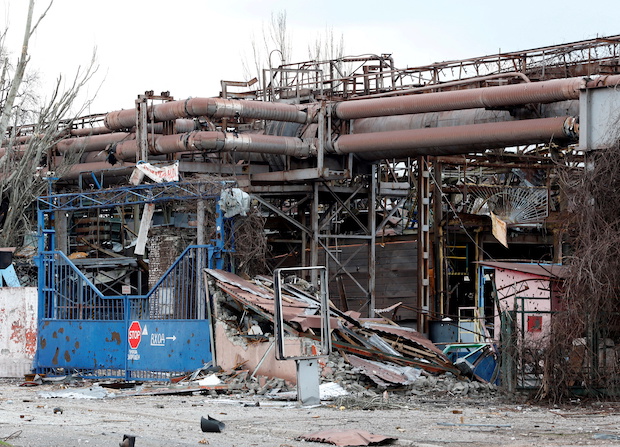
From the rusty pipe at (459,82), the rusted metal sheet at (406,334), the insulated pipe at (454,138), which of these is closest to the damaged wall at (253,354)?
the rusted metal sheet at (406,334)

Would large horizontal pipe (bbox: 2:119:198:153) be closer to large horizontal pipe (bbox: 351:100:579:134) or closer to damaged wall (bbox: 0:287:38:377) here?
large horizontal pipe (bbox: 351:100:579:134)

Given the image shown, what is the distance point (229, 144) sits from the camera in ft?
67.6

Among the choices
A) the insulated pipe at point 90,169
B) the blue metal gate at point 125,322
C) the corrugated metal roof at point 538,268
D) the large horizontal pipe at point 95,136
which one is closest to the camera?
the corrugated metal roof at point 538,268

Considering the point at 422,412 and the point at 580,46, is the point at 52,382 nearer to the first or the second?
the point at 422,412

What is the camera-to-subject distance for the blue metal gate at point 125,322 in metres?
17.3

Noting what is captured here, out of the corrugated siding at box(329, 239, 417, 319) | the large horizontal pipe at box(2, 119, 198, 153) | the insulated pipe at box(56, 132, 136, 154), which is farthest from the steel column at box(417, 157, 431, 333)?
the insulated pipe at box(56, 132, 136, 154)

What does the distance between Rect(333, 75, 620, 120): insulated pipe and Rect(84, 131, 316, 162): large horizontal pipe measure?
1184 millimetres

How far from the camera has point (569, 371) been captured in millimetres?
13516

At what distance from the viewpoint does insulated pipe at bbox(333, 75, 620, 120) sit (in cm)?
1706

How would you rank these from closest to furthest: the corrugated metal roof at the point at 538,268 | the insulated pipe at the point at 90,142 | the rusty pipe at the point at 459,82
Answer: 1. the corrugated metal roof at the point at 538,268
2. the rusty pipe at the point at 459,82
3. the insulated pipe at the point at 90,142

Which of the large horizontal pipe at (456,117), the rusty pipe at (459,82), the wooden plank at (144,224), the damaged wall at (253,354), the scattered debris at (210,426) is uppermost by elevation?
the rusty pipe at (459,82)

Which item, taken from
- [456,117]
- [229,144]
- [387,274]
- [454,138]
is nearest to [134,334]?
[229,144]

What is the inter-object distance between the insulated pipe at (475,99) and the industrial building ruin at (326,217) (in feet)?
0.14

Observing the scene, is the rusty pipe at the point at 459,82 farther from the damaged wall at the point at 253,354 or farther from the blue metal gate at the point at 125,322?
the damaged wall at the point at 253,354
